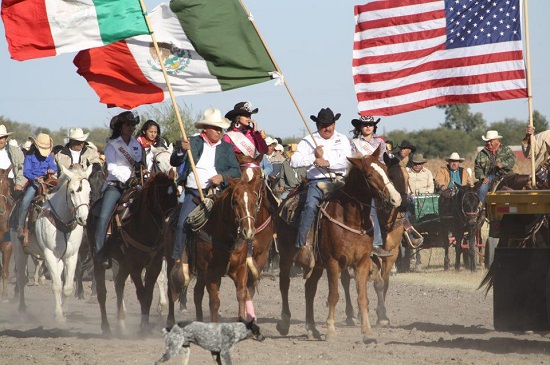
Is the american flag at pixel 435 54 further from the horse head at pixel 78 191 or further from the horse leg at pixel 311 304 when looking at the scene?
the horse head at pixel 78 191

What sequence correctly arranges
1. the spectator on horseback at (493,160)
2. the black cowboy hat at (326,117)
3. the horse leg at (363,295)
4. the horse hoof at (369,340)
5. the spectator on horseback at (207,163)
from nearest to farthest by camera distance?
the horse hoof at (369,340)
the horse leg at (363,295)
the spectator on horseback at (207,163)
the black cowboy hat at (326,117)
the spectator on horseback at (493,160)

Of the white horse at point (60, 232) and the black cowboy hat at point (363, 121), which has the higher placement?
the black cowboy hat at point (363, 121)

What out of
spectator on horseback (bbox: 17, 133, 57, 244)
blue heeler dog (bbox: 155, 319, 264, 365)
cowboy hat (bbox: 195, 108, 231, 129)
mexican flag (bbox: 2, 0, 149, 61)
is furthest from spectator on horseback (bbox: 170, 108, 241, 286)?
spectator on horseback (bbox: 17, 133, 57, 244)

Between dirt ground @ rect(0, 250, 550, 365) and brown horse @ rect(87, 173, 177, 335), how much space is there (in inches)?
21.1

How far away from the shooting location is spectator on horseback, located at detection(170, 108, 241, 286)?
13.8 m

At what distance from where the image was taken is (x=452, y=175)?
89.5ft

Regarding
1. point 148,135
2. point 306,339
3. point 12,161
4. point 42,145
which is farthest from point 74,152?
point 306,339

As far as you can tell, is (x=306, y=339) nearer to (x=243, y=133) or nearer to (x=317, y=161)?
(x=317, y=161)

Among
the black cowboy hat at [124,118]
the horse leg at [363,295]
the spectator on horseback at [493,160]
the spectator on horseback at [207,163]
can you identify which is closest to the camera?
the horse leg at [363,295]

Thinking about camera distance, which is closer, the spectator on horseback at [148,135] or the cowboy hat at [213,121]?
the cowboy hat at [213,121]

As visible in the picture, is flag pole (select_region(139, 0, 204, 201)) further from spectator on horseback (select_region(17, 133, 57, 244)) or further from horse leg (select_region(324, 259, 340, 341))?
spectator on horseback (select_region(17, 133, 57, 244))

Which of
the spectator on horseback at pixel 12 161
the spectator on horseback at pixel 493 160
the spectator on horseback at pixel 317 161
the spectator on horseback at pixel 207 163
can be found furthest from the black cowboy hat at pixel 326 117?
the spectator on horseback at pixel 12 161

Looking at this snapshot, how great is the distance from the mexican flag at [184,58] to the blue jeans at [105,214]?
4.08 feet

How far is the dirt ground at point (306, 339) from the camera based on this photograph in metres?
12.4
